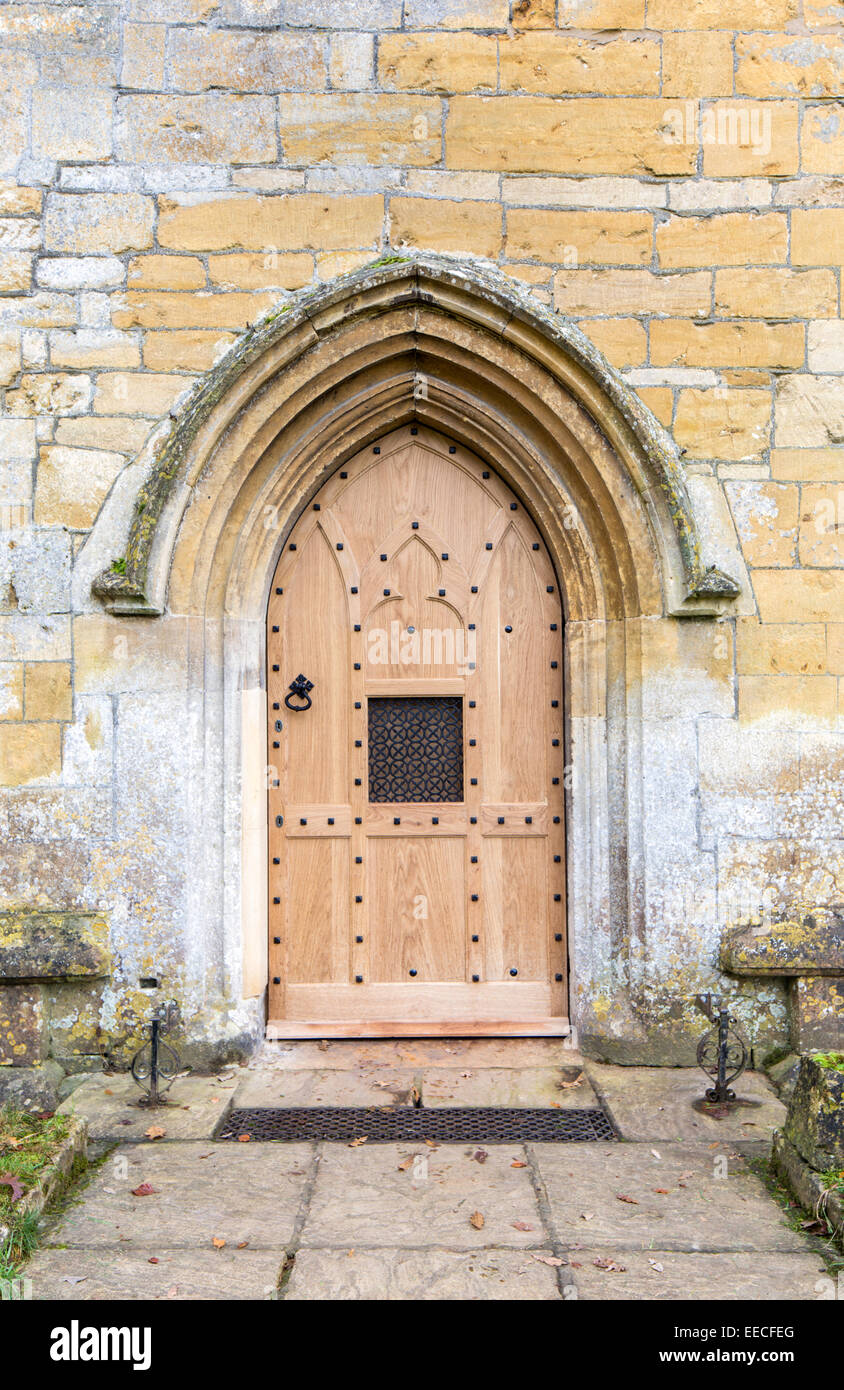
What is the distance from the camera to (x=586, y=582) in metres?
4.37

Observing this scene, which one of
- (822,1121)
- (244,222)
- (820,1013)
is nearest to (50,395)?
(244,222)

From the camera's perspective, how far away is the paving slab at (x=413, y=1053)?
4180 mm

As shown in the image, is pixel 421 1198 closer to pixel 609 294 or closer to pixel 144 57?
pixel 609 294

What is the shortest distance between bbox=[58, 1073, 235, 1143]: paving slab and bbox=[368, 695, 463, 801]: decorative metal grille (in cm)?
136

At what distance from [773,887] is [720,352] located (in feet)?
7.27

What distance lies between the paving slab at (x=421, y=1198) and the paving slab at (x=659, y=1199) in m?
0.11

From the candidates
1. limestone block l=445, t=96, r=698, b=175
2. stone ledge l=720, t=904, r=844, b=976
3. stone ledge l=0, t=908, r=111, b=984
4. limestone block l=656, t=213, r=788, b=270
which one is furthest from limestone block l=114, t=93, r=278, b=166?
stone ledge l=720, t=904, r=844, b=976

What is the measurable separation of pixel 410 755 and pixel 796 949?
1767mm

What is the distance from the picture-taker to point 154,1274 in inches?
104

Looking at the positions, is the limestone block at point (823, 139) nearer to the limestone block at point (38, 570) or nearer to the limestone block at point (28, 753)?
the limestone block at point (38, 570)

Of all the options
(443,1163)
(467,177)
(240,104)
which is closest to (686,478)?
(467,177)

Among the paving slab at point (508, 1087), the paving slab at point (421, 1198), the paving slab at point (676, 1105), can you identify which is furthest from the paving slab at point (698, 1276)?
the paving slab at point (508, 1087)

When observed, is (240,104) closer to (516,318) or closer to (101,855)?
(516,318)

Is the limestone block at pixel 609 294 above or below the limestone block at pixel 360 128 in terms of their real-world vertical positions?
below
